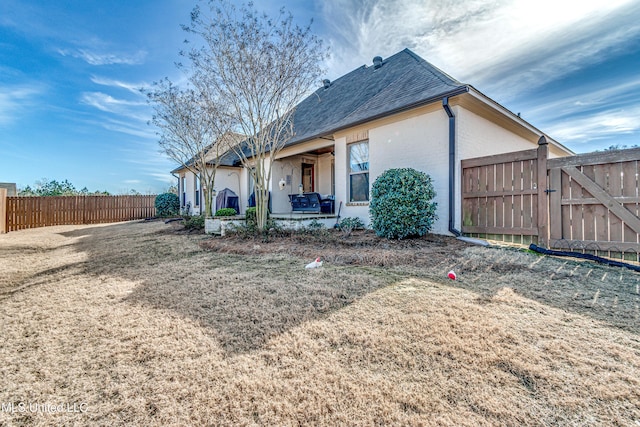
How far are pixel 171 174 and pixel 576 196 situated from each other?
2149 cm

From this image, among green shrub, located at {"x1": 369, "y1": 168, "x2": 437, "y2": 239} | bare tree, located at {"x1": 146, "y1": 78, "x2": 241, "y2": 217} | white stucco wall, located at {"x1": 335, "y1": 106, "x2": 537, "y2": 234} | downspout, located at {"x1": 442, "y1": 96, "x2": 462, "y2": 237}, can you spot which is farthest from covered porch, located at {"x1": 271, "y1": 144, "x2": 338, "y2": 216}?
downspout, located at {"x1": 442, "y1": 96, "x2": 462, "y2": 237}

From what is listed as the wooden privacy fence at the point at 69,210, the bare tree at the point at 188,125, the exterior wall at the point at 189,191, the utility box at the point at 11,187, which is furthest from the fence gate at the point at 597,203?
the utility box at the point at 11,187

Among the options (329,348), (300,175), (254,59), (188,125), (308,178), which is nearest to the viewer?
(329,348)

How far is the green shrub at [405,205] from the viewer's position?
228 inches

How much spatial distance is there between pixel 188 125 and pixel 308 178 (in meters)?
5.63

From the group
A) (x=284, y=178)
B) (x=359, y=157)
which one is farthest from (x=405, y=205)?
(x=284, y=178)

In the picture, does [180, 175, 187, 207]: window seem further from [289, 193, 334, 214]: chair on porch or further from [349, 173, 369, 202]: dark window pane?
[349, 173, 369, 202]: dark window pane

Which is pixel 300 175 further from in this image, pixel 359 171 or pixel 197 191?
pixel 197 191

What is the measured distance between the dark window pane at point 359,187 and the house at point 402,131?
0.03 metres

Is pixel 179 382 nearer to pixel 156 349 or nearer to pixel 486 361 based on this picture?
pixel 156 349

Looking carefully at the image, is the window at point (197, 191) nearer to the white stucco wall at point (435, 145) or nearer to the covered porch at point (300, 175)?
the covered porch at point (300, 175)

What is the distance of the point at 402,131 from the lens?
7.28m

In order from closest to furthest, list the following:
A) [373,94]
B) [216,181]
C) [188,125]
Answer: [373,94] < [188,125] < [216,181]

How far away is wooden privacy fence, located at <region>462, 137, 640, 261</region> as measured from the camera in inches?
164
